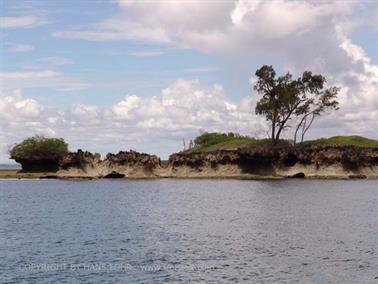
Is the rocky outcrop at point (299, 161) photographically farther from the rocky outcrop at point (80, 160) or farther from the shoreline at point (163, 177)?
the rocky outcrop at point (80, 160)

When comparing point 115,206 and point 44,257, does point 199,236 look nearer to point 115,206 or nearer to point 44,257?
point 44,257

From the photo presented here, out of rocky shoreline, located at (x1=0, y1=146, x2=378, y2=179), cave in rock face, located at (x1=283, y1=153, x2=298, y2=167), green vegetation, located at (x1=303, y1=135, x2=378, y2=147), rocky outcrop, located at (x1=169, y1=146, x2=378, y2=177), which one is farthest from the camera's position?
green vegetation, located at (x1=303, y1=135, x2=378, y2=147)

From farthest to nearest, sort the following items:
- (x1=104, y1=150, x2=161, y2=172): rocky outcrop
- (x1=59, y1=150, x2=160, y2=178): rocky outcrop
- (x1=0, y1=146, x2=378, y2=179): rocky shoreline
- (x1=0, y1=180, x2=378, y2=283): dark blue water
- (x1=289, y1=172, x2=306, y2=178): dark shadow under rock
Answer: (x1=59, y1=150, x2=160, y2=178): rocky outcrop
(x1=104, y1=150, x2=161, y2=172): rocky outcrop
(x1=289, y1=172, x2=306, y2=178): dark shadow under rock
(x1=0, y1=146, x2=378, y2=179): rocky shoreline
(x1=0, y1=180, x2=378, y2=283): dark blue water

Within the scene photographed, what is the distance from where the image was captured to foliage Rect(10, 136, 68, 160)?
17888 cm

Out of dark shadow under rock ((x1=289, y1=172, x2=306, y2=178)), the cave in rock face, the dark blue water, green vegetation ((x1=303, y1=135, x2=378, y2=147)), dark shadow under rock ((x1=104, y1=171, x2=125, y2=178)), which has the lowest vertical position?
the dark blue water

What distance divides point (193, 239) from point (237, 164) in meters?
98.4

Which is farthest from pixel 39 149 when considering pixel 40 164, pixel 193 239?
pixel 193 239

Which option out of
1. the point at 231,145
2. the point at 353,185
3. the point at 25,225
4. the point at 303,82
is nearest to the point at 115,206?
the point at 25,225

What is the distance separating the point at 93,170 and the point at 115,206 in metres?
74.6

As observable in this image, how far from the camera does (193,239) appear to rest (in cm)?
5694

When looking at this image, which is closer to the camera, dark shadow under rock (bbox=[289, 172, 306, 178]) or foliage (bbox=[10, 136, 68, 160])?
dark shadow under rock (bbox=[289, 172, 306, 178])

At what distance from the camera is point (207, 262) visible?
45.5m

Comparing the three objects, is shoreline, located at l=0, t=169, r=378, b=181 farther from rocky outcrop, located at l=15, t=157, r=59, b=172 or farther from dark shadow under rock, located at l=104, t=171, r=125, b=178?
rocky outcrop, located at l=15, t=157, r=59, b=172

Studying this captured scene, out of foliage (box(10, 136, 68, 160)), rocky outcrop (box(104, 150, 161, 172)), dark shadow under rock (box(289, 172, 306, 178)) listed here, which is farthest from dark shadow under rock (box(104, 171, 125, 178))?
dark shadow under rock (box(289, 172, 306, 178))
